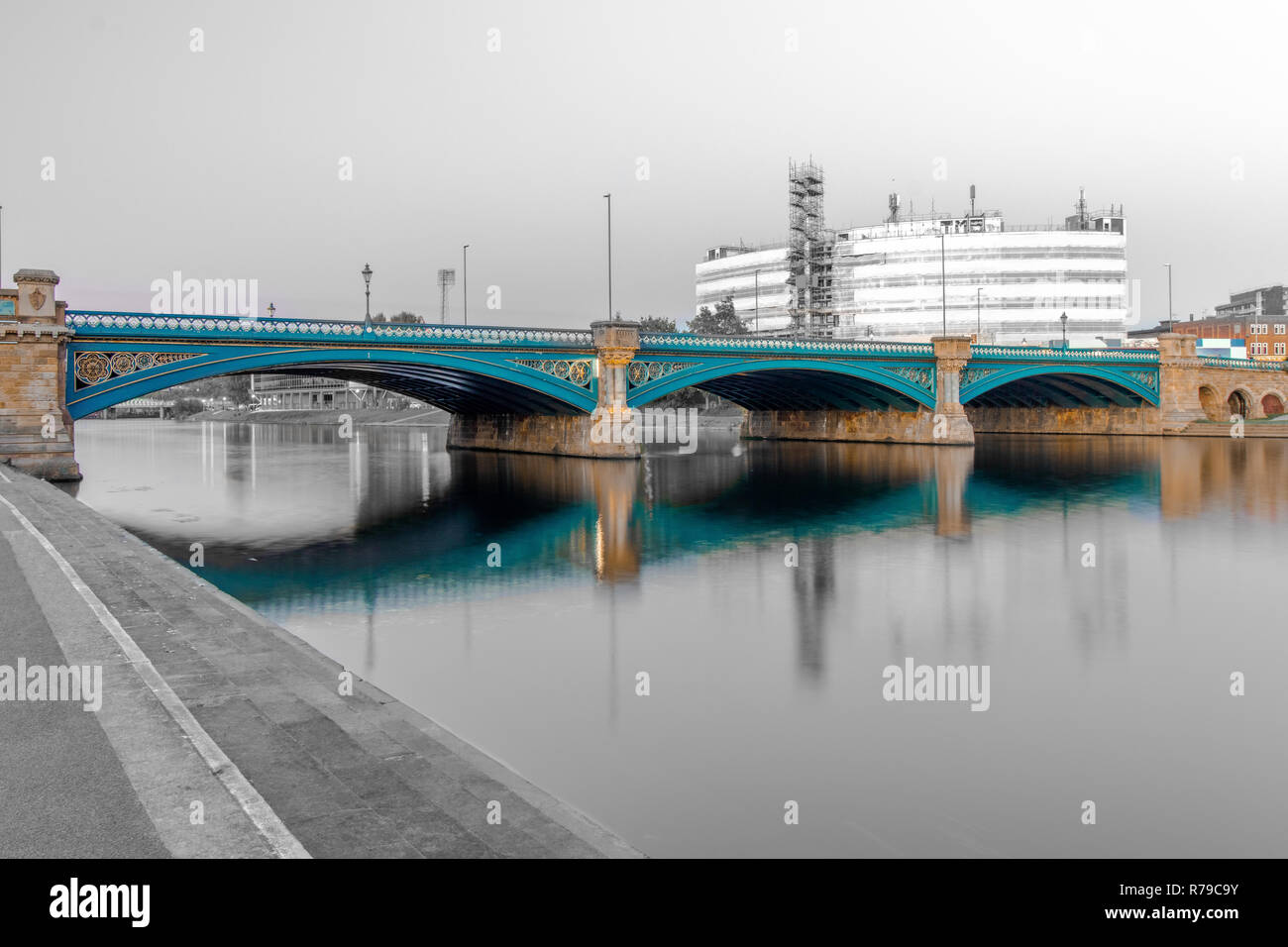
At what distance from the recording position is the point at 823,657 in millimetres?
13125

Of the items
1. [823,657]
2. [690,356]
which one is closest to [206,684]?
[823,657]

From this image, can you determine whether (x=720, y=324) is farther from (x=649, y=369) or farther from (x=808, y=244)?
(x=649, y=369)

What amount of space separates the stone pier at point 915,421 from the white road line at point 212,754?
5763cm

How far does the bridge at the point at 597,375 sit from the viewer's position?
1380 inches

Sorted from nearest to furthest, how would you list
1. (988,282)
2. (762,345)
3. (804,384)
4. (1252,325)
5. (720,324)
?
(762,345), (804,384), (720,324), (988,282), (1252,325)

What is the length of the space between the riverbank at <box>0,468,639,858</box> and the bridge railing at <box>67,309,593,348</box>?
2794 centimetres

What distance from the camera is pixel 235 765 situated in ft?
22.4

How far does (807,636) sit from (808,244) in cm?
11313

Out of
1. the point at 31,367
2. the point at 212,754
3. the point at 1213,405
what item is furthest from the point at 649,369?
the point at 1213,405

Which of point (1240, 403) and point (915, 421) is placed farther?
point (1240, 403)

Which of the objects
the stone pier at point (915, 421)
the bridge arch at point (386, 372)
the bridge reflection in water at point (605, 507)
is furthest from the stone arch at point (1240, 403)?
the bridge arch at point (386, 372)

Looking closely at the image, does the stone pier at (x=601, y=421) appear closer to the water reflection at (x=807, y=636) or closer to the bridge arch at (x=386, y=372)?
the bridge arch at (x=386, y=372)

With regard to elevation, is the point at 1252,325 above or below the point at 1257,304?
below
